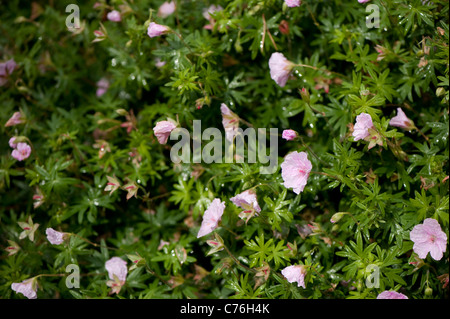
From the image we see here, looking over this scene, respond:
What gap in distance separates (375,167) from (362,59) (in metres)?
0.54

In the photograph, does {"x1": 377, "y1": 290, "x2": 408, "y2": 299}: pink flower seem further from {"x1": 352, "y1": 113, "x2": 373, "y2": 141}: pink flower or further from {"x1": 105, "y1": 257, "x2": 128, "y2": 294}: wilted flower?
{"x1": 105, "y1": 257, "x2": 128, "y2": 294}: wilted flower

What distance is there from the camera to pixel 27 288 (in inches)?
81.0

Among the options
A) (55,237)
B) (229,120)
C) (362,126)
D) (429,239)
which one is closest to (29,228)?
(55,237)

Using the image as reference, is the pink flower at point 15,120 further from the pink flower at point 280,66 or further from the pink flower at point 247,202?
the pink flower at point 280,66

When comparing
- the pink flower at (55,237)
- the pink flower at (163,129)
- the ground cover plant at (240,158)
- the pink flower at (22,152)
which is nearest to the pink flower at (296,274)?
the ground cover plant at (240,158)

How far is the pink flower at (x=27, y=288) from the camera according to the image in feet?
6.75

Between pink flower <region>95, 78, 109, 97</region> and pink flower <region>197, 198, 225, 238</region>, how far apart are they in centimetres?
119

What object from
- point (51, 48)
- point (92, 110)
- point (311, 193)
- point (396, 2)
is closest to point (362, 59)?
point (396, 2)

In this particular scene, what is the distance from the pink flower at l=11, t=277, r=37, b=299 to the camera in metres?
2.06

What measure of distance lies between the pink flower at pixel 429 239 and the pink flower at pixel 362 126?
1.42 feet

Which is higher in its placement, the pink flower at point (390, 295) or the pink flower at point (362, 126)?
the pink flower at point (362, 126)

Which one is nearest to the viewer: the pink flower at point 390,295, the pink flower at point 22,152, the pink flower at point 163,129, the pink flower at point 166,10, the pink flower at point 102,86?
the pink flower at point 390,295

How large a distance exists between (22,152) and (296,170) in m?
1.46

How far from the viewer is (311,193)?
7.16ft
